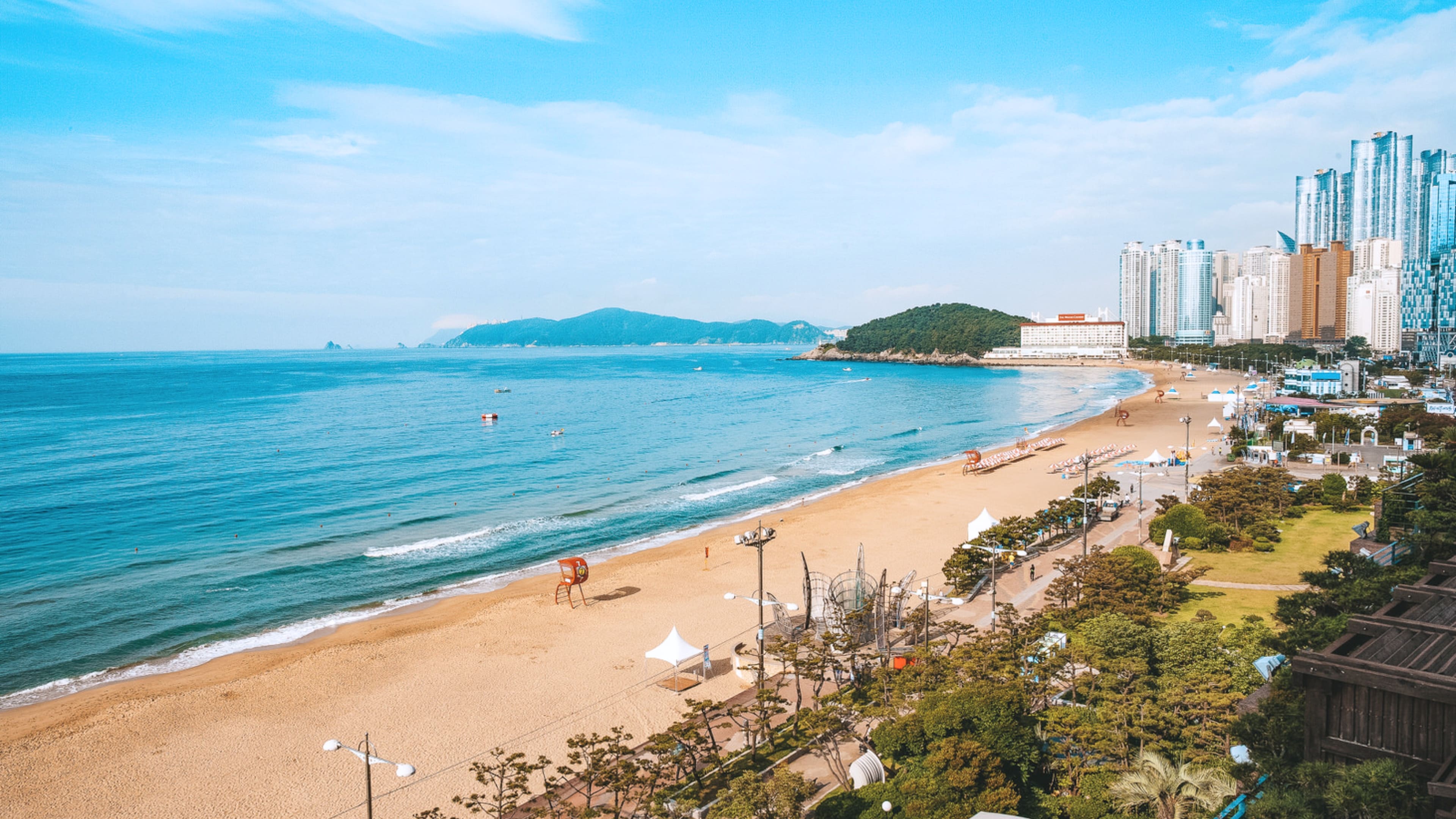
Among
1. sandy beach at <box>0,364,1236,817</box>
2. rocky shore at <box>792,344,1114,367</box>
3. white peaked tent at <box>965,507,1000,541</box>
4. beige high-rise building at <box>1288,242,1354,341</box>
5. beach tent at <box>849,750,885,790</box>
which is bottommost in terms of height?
sandy beach at <box>0,364,1236,817</box>

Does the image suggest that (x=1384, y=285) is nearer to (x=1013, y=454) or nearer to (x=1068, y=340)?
(x=1068, y=340)

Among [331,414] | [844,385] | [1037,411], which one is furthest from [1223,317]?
[331,414]

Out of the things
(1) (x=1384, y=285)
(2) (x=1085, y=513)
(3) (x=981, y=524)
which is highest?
(1) (x=1384, y=285)

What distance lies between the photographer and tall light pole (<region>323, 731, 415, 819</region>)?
1031 cm

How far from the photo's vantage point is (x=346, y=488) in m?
44.8

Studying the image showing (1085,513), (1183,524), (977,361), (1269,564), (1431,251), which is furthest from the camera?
(977,361)

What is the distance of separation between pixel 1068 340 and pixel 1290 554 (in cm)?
16978

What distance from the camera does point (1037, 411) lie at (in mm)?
84188

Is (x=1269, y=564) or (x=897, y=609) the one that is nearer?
(x=897, y=609)

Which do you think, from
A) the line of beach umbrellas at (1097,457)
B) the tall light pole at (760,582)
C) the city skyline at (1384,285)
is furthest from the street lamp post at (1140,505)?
the city skyline at (1384,285)

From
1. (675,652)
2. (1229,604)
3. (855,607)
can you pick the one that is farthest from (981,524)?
(675,652)

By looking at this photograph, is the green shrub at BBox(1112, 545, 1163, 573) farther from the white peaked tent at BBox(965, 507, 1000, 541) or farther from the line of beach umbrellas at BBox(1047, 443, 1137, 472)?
the line of beach umbrellas at BBox(1047, 443, 1137, 472)

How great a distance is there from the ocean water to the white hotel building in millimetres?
77383

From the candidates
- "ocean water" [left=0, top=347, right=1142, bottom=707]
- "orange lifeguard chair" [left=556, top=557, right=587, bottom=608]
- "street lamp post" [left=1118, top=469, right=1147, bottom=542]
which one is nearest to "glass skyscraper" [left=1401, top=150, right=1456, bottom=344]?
"ocean water" [left=0, top=347, right=1142, bottom=707]
